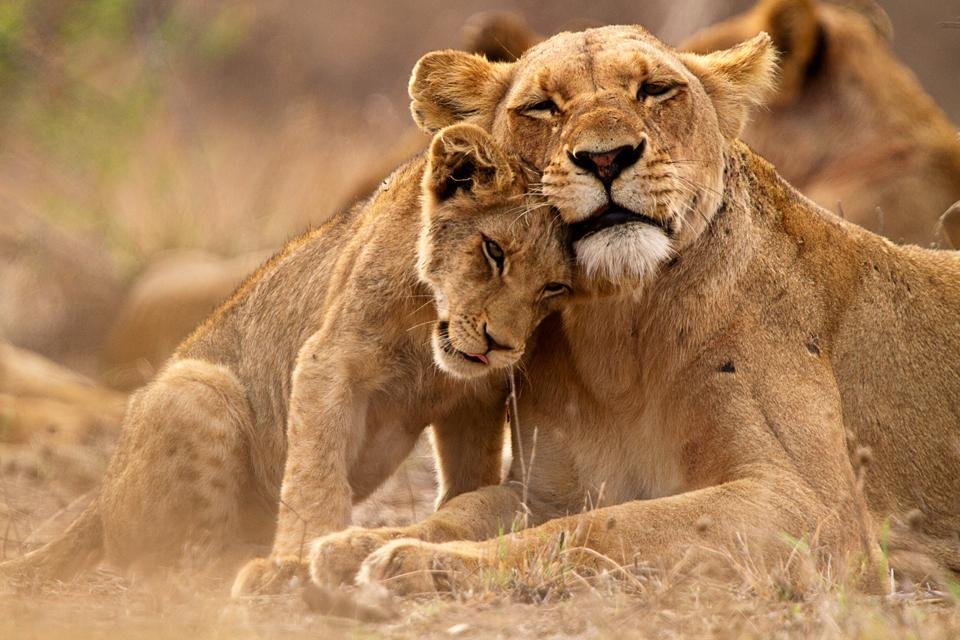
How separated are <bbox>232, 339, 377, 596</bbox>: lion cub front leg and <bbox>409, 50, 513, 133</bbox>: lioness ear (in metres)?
0.85

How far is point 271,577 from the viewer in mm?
4258

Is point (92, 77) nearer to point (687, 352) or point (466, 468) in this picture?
point (466, 468)

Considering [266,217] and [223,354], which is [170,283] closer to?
[266,217]

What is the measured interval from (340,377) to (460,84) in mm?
1027

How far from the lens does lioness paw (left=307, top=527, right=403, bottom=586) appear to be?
4.09 m

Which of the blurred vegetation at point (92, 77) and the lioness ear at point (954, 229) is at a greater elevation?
the blurred vegetation at point (92, 77)

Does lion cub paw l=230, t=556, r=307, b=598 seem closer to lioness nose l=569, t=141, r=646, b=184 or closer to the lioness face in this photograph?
the lioness face

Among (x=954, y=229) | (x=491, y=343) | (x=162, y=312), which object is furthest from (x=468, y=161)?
(x=162, y=312)

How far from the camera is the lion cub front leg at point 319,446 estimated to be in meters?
4.49

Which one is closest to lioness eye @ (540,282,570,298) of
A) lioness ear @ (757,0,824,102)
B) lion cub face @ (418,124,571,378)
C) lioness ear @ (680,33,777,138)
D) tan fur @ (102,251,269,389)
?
lion cub face @ (418,124,571,378)

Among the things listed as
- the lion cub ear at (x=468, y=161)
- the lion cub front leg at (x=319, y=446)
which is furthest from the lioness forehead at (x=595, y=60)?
the lion cub front leg at (x=319, y=446)

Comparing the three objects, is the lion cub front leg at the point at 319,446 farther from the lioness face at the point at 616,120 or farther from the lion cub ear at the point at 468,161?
the lioness face at the point at 616,120

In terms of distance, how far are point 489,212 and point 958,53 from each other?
54.6ft

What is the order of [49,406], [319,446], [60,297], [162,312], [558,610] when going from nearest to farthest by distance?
[558,610], [319,446], [49,406], [162,312], [60,297]
